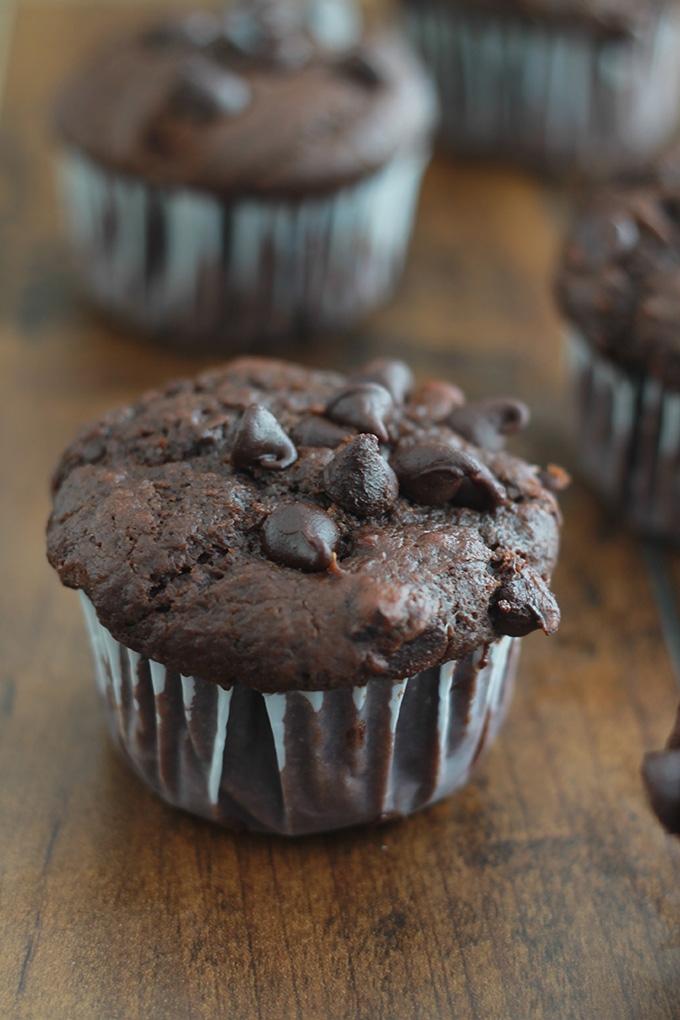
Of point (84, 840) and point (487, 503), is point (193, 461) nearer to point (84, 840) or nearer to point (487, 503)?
point (487, 503)

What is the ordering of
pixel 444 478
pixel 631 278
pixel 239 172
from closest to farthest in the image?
pixel 444 478, pixel 631 278, pixel 239 172

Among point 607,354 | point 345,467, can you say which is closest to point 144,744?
point 345,467

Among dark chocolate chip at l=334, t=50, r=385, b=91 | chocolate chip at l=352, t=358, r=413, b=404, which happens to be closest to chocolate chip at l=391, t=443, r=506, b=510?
chocolate chip at l=352, t=358, r=413, b=404

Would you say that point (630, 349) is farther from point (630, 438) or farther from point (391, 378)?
point (391, 378)

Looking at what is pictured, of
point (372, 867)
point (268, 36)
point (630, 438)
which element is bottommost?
point (372, 867)

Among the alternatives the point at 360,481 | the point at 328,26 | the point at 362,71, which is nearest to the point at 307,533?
the point at 360,481

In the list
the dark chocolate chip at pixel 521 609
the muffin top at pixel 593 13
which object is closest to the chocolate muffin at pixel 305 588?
the dark chocolate chip at pixel 521 609

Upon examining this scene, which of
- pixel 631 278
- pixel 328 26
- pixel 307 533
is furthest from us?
pixel 328 26
